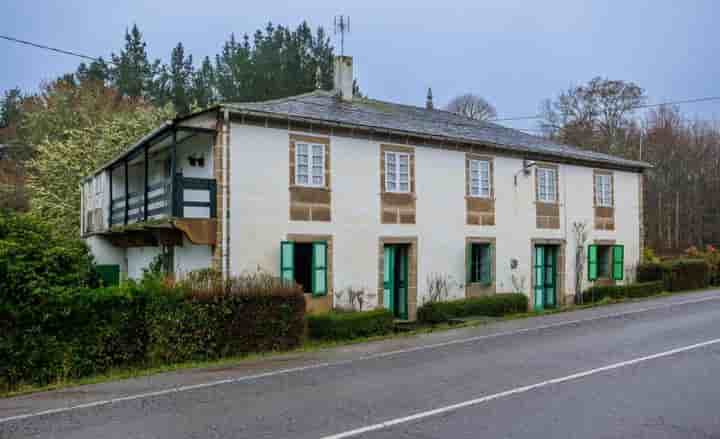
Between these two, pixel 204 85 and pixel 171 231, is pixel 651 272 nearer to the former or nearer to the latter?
pixel 171 231

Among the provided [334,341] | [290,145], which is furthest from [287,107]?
[334,341]

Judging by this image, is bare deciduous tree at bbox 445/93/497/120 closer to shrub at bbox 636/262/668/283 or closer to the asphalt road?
shrub at bbox 636/262/668/283

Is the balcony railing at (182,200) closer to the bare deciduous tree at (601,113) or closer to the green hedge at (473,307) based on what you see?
the green hedge at (473,307)

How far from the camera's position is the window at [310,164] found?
1653 centimetres

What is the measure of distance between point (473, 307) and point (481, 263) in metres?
2.49

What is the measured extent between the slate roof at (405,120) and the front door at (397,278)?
3362 millimetres

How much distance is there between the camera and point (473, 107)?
50.2 m

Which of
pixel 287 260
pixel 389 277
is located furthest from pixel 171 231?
pixel 389 277

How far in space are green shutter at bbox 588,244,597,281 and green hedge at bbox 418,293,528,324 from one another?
4.67 metres

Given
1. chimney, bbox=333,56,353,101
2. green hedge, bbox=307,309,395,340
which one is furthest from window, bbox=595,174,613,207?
green hedge, bbox=307,309,395,340

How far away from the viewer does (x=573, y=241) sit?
23.2 m

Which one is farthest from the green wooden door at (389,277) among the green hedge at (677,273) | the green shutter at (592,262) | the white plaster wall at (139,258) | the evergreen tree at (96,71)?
the evergreen tree at (96,71)

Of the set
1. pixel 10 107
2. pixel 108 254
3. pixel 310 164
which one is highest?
pixel 10 107

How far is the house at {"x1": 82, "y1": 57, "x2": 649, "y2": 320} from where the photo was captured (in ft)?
50.7
